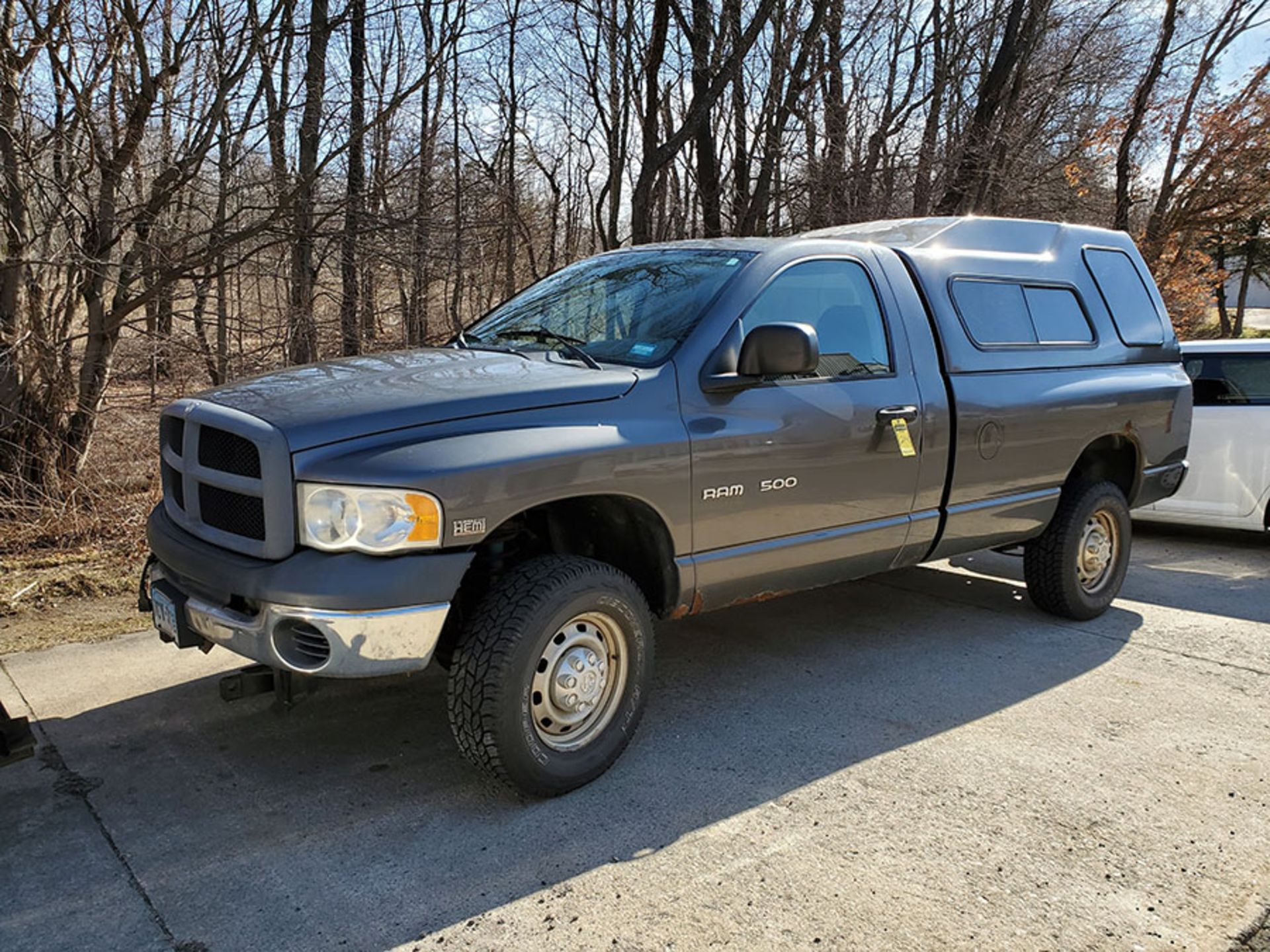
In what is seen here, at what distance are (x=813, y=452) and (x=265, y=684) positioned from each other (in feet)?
7.61

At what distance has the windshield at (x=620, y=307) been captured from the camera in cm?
383

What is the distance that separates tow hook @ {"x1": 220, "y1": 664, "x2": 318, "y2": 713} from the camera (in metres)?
3.47

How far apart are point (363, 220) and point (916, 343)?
5473 mm

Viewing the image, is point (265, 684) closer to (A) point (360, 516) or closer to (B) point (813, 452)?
(A) point (360, 516)

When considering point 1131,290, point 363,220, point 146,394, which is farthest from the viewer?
point 363,220

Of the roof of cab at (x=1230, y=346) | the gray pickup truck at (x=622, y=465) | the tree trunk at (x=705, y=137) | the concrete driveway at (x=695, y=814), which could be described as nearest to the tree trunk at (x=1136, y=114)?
the tree trunk at (x=705, y=137)

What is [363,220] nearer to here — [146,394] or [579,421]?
[146,394]

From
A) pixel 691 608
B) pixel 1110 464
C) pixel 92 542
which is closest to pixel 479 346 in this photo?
pixel 691 608

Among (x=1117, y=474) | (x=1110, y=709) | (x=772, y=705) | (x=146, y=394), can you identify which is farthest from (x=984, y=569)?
(x=146, y=394)

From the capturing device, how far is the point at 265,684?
3.53 metres

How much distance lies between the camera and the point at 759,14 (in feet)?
39.0

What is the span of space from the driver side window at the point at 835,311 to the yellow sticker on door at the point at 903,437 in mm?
247

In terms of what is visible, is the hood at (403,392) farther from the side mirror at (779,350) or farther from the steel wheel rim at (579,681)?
the steel wheel rim at (579,681)

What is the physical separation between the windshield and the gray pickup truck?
2 centimetres
